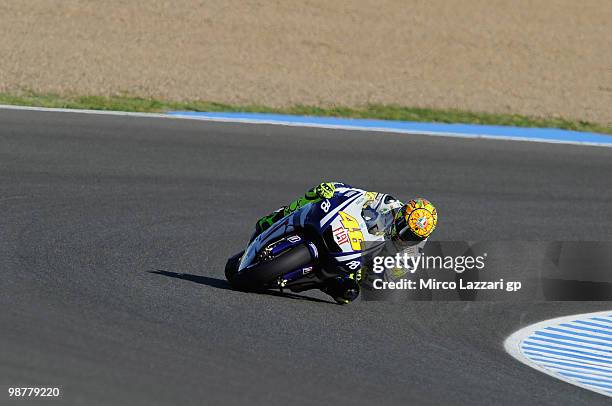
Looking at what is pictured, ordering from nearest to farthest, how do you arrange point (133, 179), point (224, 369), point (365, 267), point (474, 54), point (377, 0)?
point (224, 369) → point (365, 267) → point (133, 179) → point (474, 54) → point (377, 0)

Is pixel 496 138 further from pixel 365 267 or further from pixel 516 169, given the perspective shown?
pixel 365 267

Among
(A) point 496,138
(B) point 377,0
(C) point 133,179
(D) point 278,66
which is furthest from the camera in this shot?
(B) point 377,0

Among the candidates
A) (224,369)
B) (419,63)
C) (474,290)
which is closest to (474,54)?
(419,63)

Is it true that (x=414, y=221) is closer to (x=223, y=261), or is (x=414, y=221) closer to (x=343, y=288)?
(x=343, y=288)

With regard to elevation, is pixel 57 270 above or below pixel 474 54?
below

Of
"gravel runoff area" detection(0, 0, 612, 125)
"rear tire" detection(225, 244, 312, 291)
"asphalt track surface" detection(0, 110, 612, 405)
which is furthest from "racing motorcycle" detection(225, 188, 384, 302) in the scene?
"gravel runoff area" detection(0, 0, 612, 125)

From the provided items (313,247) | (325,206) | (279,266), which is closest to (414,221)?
(325,206)

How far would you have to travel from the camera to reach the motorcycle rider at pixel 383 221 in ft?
35.3

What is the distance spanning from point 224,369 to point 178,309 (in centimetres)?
179

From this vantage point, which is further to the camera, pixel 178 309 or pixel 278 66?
pixel 278 66

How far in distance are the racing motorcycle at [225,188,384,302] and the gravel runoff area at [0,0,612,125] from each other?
32.9 ft

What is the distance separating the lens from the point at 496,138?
20.0 meters

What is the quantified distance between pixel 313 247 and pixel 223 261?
220 centimetres

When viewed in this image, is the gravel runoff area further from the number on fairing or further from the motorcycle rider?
the number on fairing
